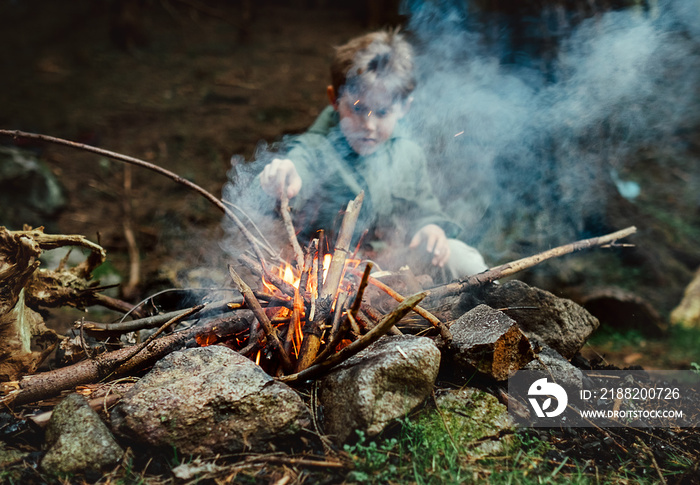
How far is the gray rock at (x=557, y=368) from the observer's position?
1.96 m

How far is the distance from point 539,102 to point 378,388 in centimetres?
367

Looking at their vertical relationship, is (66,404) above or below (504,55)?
below

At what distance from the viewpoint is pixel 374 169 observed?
132 inches

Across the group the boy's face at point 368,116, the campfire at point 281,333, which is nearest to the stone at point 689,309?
the campfire at point 281,333

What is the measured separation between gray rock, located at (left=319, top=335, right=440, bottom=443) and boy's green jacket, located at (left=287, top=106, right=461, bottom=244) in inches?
67.9

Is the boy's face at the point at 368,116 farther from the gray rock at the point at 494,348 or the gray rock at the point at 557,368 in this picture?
the gray rock at the point at 557,368

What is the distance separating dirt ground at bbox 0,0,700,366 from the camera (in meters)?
5.88

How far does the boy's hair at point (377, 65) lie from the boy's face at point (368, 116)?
7 centimetres

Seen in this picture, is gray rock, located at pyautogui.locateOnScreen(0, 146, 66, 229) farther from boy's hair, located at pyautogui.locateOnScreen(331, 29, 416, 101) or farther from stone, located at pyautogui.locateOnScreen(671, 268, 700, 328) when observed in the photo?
stone, located at pyautogui.locateOnScreen(671, 268, 700, 328)

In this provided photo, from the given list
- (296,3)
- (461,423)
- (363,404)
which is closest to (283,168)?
(363,404)

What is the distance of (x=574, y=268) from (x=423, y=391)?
146 inches

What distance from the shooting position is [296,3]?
10.0m

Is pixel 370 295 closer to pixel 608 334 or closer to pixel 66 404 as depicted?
pixel 66 404

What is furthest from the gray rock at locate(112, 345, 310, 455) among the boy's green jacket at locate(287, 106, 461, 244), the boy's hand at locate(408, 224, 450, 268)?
the boy's green jacket at locate(287, 106, 461, 244)
